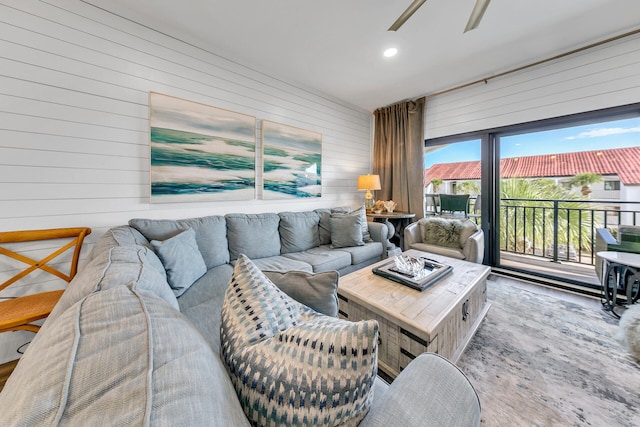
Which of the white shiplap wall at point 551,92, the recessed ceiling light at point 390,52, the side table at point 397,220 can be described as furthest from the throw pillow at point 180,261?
the white shiplap wall at point 551,92

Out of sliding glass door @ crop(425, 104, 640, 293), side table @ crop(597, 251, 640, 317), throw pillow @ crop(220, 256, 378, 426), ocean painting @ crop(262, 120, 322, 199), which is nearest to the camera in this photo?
throw pillow @ crop(220, 256, 378, 426)

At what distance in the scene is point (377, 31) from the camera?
216 centimetres

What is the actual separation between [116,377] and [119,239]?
1.48 metres

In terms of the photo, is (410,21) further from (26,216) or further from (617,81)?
(26,216)

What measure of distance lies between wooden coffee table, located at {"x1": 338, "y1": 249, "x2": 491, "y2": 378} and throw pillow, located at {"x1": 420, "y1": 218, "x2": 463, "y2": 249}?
114cm

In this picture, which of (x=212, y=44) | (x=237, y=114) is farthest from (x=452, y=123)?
(x=212, y=44)

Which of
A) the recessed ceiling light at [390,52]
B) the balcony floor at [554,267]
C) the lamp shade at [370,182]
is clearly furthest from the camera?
the lamp shade at [370,182]

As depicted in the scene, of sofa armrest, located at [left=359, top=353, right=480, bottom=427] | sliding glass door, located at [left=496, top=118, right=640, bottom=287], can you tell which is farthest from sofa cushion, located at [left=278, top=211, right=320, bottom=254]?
sliding glass door, located at [left=496, top=118, right=640, bottom=287]

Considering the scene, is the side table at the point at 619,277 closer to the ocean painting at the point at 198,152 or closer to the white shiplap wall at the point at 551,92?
the white shiplap wall at the point at 551,92

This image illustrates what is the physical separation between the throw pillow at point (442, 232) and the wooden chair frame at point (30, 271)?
3.61m

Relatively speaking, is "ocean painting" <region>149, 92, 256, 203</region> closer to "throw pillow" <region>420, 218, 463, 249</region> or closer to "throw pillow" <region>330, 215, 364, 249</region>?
"throw pillow" <region>330, 215, 364, 249</region>

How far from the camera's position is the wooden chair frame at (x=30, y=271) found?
1314 millimetres

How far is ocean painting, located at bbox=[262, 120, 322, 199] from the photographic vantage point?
2.88 m

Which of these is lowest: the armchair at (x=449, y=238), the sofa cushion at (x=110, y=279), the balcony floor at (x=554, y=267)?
the balcony floor at (x=554, y=267)
